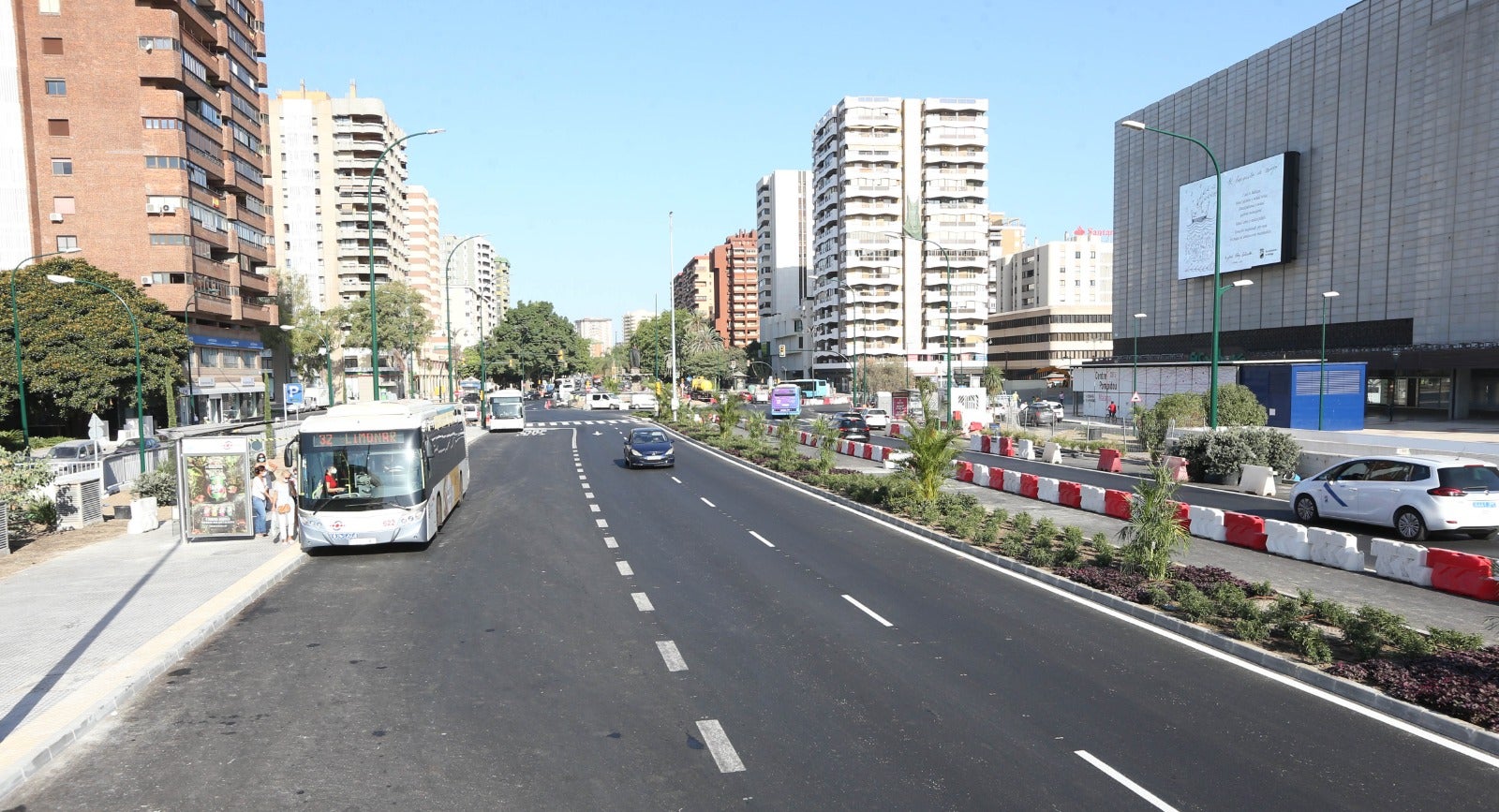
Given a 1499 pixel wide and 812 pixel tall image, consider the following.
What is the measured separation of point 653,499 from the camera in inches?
914

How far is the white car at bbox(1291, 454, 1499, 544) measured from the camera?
14.9 m

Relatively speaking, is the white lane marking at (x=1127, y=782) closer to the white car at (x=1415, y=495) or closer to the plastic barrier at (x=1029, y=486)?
the white car at (x=1415, y=495)

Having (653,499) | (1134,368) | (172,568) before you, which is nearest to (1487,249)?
(1134,368)

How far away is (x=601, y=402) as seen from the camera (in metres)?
89.3

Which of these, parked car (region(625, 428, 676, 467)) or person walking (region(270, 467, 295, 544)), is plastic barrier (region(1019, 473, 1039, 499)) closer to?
parked car (region(625, 428, 676, 467))

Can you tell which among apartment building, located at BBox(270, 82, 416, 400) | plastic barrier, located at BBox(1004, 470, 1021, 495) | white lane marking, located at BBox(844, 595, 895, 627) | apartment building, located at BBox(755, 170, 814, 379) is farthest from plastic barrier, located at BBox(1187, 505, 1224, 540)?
apartment building, located at BBox(755, 170, 814, 379)

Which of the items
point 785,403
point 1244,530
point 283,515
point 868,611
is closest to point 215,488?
point 283,515

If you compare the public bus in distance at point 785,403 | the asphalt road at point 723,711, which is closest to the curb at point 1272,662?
the asphalt road at point 723,711

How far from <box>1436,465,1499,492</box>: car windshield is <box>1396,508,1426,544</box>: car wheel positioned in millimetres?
747

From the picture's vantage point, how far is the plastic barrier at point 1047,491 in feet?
71.9

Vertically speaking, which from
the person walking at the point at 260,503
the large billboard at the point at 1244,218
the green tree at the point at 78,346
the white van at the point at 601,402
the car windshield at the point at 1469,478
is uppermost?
the large billboard at the point at 1244,218

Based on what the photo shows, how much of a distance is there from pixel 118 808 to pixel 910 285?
10899 centimetres

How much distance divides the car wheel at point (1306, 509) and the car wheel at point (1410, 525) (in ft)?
6.37

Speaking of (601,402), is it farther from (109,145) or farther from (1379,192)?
(1379,192)
